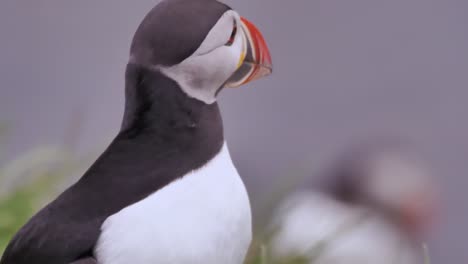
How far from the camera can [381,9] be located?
464 cm

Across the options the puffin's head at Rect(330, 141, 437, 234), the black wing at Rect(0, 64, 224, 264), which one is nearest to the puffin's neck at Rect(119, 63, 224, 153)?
the black wing at Rect(0, 64, 224, 264)

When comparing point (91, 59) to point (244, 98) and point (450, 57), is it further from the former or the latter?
point (450, 57)

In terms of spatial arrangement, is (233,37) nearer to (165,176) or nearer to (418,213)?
(165,176)

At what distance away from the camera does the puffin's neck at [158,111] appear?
5.38 feet

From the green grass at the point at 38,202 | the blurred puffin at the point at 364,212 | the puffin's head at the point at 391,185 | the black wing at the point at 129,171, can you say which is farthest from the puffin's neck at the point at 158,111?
the puffin's head at the point at 391,185

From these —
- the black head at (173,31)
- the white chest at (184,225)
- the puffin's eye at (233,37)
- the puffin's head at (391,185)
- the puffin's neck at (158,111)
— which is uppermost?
the black head at (173,31)

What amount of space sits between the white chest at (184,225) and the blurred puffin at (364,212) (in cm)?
44

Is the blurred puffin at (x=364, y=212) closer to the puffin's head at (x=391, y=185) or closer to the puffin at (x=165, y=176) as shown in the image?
the puffin's head at (x=391, y=185)

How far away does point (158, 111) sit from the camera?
1.65 m

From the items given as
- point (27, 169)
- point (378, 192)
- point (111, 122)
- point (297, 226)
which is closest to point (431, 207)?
point (378, 192)

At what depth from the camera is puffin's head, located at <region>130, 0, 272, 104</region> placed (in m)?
1.61

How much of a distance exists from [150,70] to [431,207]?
1353mm

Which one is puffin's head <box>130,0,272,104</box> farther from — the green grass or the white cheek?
the green grass

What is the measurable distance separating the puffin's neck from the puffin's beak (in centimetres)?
9
